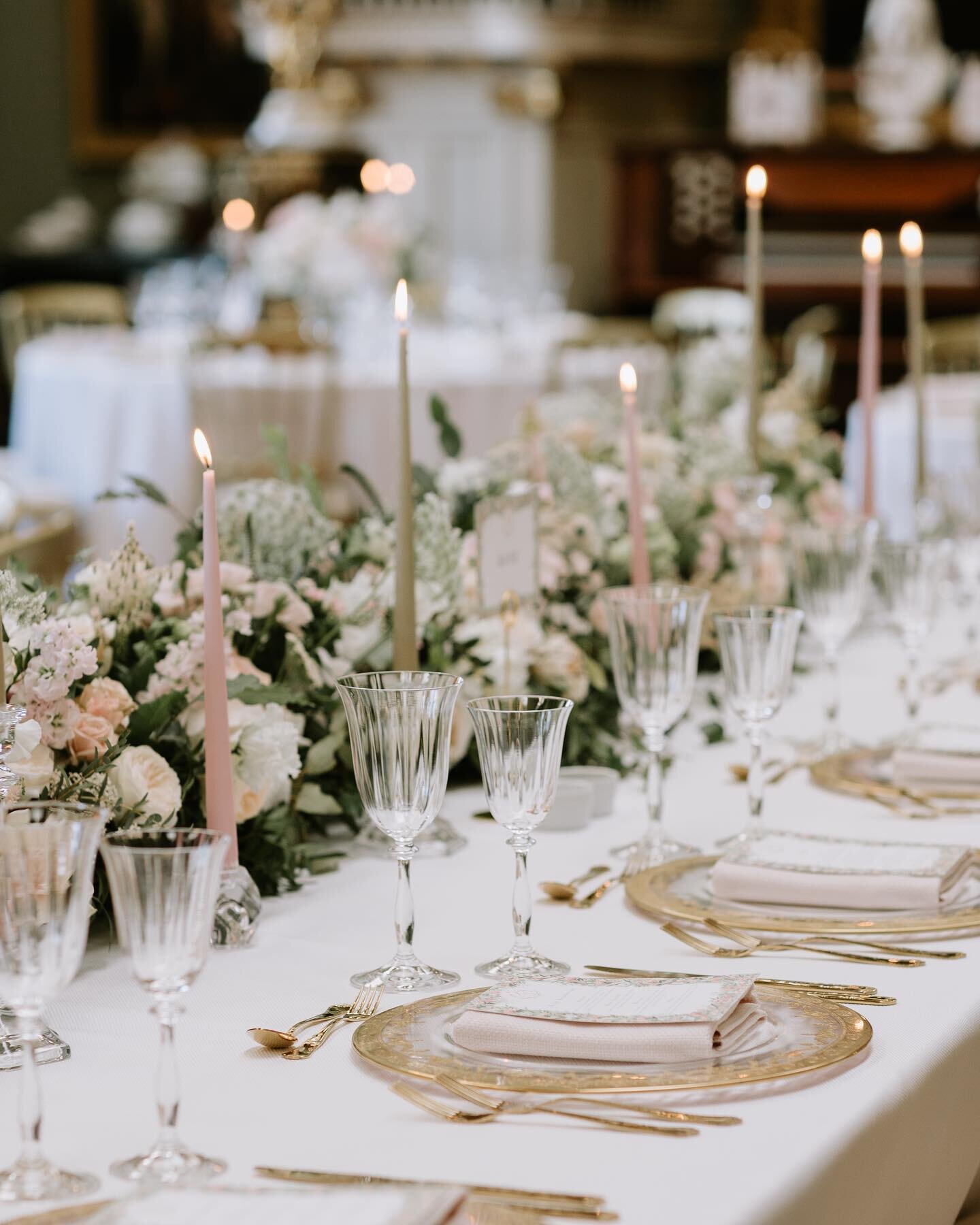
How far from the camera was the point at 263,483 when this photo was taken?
1757 mm

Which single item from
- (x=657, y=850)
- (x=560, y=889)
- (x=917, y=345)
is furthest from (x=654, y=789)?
(x=917, y=345)

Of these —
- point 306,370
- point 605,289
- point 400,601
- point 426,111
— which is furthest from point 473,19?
point 400,601

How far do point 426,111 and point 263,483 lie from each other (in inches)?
291

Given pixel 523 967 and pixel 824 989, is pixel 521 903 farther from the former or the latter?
pixel 824 989

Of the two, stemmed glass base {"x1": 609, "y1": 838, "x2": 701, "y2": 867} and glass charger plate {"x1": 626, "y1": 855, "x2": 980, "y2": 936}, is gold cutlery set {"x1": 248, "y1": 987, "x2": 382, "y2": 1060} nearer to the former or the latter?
glass charger plate {"x1": 626, "y1": 855, "x2": 980, "y2": 936}

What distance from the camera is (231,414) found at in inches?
175

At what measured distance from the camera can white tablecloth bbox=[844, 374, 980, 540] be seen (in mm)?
4281

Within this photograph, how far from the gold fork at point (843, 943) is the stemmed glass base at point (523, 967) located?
128 millimetres

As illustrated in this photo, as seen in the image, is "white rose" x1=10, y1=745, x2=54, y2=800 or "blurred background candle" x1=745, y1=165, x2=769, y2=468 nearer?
"white rose" x1=10, y1=745, x2=54, y2=800

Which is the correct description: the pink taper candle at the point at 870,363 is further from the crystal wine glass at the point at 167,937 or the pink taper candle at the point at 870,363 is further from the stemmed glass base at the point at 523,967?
the crystal wine glass at the point at 167,937

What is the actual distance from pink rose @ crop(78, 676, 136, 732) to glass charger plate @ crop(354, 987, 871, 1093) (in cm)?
32

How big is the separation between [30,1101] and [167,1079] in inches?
2.5

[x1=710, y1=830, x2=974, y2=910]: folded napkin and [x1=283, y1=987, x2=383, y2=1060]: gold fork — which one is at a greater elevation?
[x1=710, y1=830, x2=974, y2=910]: folded napkin

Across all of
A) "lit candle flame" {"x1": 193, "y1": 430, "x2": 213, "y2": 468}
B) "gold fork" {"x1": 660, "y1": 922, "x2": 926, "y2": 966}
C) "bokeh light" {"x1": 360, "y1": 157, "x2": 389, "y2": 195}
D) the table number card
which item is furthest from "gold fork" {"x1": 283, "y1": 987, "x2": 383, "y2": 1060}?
"bokeh light" {"x1": 360, "y1": 157, "x2": 389, "y2": 195}
